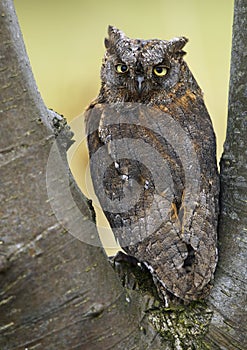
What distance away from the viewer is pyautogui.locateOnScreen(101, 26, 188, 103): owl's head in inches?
55.4

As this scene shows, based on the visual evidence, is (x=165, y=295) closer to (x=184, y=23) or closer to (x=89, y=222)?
(x=89, y=222)

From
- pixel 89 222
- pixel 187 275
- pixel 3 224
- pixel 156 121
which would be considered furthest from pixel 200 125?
pixel 3 224

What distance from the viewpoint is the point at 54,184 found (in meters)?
0.76

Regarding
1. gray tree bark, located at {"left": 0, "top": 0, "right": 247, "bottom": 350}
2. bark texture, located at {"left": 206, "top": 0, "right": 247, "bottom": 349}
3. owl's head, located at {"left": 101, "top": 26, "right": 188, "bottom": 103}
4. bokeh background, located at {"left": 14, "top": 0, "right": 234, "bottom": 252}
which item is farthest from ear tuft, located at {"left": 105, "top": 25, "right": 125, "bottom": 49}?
bokeh background, located at {"left": 14, "top": 0, "right": 234, "bottom": 252}

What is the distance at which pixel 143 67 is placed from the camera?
4.69ft

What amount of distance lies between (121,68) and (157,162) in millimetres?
343

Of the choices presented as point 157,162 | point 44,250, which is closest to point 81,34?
point 157,162

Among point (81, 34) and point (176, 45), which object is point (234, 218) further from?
point (81, 34)

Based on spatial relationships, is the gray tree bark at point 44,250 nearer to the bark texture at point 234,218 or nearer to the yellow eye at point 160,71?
the bark texture at point 234,218

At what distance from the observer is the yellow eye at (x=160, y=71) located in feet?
4.71

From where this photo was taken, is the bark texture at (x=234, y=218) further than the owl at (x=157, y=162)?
No

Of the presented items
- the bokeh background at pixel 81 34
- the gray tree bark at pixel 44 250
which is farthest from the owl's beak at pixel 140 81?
the bokeh background at pixel 81 34

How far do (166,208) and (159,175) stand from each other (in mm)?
88

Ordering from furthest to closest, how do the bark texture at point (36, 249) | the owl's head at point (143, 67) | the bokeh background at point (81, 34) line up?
1. the bokeh background at point (81, 34)
2. the owl's head at point (143, 67)
3. the bark texture at point (36, 249)
